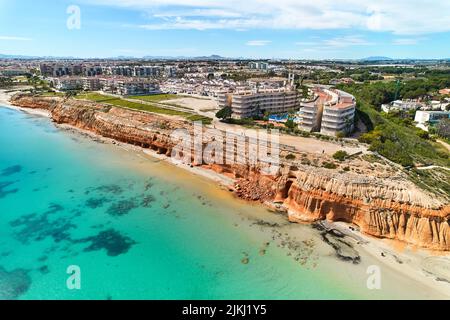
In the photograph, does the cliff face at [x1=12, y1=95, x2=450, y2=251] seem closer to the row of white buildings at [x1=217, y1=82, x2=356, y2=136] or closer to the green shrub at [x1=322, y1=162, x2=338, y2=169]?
the green shrub at [x1=322, y1=162, x2=338, y2=169]

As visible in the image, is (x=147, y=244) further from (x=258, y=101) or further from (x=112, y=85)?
(x=112, y=85)

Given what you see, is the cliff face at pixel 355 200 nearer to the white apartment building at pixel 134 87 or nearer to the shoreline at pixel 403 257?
the shoreline at pixel 403 257

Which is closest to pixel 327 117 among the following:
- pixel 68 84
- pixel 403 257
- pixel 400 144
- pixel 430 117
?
pixel 400 144

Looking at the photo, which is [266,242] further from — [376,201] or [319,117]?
[319,117]

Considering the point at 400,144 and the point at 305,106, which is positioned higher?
the point at 305,106

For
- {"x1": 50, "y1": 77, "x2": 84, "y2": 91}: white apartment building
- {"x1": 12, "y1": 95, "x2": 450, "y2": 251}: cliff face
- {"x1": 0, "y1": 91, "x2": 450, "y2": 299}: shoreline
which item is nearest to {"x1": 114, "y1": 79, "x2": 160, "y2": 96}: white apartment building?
{"x1": 50, "y1": 77, "x2": 84, "y2": 91}: white apartment building

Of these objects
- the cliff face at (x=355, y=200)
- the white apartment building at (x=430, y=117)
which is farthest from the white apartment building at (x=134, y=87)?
the white apartment building at (x=430, y=117)

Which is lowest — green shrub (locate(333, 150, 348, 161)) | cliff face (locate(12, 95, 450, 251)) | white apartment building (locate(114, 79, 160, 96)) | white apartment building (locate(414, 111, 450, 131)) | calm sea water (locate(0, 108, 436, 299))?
calm sea water (locate(0, 108, 436, 299))
